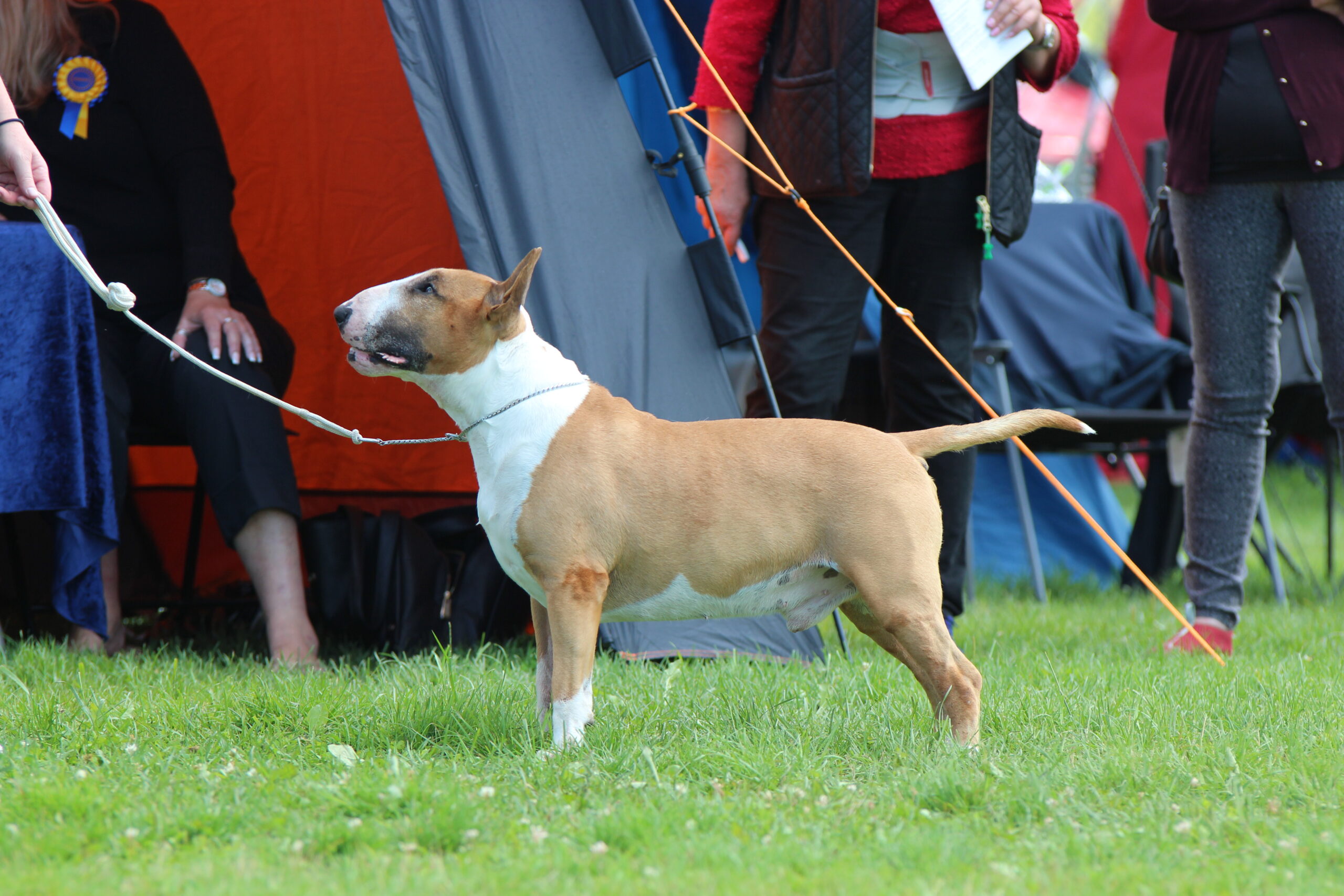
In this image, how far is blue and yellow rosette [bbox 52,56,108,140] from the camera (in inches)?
130

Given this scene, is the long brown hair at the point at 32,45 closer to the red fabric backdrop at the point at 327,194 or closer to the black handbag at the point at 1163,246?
the red fabric backdrop at the point at 327,194

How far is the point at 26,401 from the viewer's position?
278 cm

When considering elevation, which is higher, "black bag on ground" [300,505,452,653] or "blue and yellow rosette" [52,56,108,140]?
"blue and yellow rosette" [52,56,108,140]

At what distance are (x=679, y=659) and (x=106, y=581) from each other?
154cm

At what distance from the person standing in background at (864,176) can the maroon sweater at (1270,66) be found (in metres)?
0.27

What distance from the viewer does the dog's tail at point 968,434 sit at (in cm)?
228

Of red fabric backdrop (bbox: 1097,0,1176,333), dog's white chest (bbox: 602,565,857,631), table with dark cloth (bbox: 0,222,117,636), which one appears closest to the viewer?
dog's white chest (bbox: 602,565,857,631)

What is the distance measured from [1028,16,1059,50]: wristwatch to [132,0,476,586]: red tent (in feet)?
5.92

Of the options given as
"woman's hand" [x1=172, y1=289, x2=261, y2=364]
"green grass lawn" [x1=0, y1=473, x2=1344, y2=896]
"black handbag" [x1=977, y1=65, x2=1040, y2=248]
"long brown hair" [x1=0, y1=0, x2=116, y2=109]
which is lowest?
"green grass lawn" [x1=0, y1=473, x2=1344, y2=896]

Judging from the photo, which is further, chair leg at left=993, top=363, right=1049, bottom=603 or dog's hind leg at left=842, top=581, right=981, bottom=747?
chair leg at left=993, top=363, right=1049, bottom=603

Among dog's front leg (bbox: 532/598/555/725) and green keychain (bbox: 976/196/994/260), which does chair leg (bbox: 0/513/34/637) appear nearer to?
dog's front leg (bbox: 532/598/555/725)

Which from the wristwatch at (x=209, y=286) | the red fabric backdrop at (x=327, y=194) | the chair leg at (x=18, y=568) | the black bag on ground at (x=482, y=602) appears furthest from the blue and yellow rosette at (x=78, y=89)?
the black bag on ground at (x=482, y=602)

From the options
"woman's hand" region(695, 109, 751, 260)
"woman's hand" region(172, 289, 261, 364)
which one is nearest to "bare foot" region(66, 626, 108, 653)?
"woman's hand" region(172, 289, 261, 364)

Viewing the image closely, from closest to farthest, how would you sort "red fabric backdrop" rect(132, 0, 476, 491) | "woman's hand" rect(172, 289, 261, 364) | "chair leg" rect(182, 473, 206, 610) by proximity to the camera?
1. "woman's hand" rect(172, 289, 261, 364)
2. "chair leg" rect(182, 473, 206, 610)
3. "red fabric backdrop" rect(132, 0, 476, 491)
